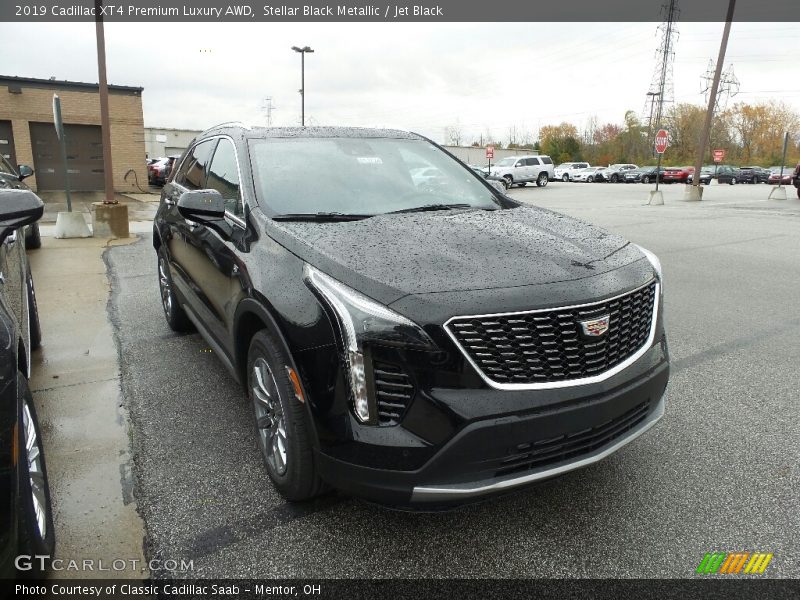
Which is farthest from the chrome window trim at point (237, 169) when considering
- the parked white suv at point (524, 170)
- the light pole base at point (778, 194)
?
the parked white suv at point (524, 170)

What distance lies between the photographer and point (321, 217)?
9.94 ft

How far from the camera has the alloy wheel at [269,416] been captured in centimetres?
266

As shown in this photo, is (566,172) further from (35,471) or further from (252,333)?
(35,471)

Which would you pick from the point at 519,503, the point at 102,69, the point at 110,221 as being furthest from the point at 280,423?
the point at 102,69

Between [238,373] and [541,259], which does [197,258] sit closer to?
[238,373]

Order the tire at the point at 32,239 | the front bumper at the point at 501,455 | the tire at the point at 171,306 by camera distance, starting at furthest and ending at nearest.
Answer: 1. the tire at the point at 32,239
2. the tire at the point at 171,306
3. the front bumper at the point at 501,455

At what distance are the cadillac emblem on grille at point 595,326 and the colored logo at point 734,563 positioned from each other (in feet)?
3.33

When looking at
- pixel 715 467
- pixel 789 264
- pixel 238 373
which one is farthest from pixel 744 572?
pixel 789 264

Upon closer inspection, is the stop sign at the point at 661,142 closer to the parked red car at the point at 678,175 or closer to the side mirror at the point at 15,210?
the side mirror at the point at 15,210

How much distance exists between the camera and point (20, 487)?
5.90 ft

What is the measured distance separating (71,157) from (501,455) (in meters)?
25.1

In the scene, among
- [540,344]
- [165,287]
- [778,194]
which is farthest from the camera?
[778,194]

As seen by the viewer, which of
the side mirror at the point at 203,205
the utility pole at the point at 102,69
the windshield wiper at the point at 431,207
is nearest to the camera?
the side mirror at the point at 203,205

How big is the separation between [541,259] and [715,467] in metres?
1.56
